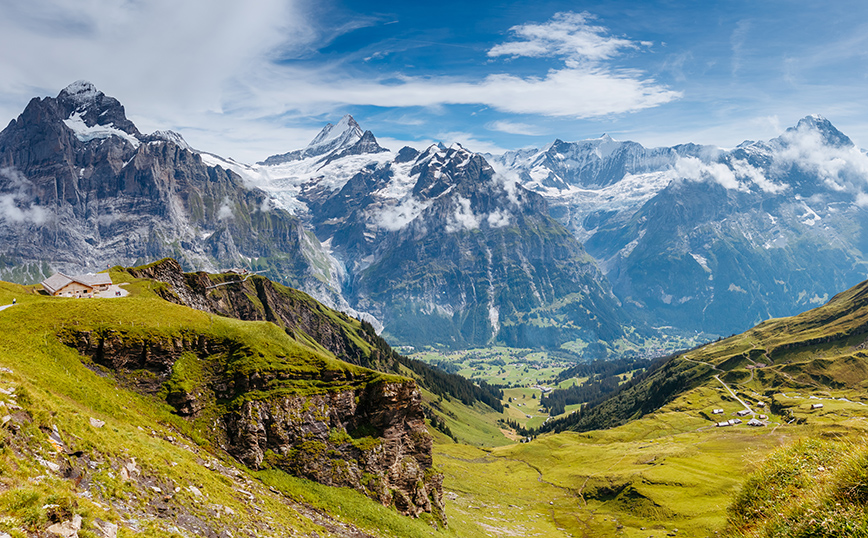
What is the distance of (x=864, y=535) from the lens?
11984mm

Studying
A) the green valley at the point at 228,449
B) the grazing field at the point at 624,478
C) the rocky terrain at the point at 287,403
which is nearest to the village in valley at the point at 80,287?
the green valley at the point at 228,449

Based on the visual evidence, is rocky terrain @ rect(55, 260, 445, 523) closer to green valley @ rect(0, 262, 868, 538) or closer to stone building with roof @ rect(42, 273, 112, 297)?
green valley @ rect(0, 262, 868, 538)

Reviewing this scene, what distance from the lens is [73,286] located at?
82750 mm

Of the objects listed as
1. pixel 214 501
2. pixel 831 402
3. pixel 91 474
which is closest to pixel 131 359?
pixel 214 501

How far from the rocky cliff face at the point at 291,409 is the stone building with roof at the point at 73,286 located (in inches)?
1558

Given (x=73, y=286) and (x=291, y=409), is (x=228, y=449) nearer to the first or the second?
(x=291, y=409)

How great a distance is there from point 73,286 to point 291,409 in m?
55.5

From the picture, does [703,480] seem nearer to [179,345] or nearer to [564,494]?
[564,494]

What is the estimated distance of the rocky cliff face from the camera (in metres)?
52.8

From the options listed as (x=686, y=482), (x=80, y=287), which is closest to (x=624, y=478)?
(x=686, y=482)

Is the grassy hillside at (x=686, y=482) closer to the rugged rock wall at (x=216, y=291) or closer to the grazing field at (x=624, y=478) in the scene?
the grazing field at (x=624, y=478)

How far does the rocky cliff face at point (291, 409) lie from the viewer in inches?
2077

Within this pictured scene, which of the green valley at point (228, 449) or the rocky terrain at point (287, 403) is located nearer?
the green valley at point (228, 449)

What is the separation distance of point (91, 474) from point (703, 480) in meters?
145
